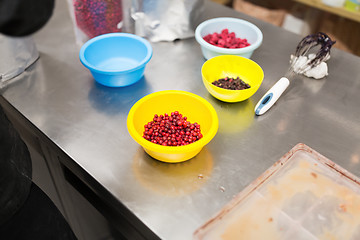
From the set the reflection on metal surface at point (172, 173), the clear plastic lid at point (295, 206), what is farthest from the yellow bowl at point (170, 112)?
the clear plastic lid at point (295, 206)

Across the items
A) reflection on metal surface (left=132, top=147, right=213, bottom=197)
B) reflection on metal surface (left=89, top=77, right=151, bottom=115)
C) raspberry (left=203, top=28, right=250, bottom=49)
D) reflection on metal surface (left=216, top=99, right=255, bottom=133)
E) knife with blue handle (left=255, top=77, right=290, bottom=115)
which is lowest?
reflection on metal surface (left=132, top=147, right=213, bottom=197)

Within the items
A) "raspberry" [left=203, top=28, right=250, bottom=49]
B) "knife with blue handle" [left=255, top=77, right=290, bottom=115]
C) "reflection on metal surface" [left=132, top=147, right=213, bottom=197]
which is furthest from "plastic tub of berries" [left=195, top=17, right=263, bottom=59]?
"reflection on metal surface" [left=132, top=147, right=213, bottom=197]

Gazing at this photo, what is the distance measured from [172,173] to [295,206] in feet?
0.86

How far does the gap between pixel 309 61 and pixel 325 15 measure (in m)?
1.29

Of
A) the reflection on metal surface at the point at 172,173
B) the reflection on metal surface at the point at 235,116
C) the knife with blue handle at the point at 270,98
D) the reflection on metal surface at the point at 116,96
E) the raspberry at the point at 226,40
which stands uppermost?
the raspberry at the point at 226,40

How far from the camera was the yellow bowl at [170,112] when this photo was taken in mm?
686

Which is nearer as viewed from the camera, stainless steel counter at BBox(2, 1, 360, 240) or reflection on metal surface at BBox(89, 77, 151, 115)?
stainless steel counter at BBox(2, 1, 360, 240)

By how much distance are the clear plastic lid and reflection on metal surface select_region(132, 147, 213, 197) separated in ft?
0.35

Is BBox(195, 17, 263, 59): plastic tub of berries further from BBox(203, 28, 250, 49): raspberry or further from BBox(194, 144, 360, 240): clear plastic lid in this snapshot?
BBox(194, 144, 360, 240): clear plastic lid

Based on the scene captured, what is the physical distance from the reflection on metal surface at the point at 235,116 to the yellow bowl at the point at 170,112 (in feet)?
0.24

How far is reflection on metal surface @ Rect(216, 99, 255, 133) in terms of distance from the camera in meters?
0.84

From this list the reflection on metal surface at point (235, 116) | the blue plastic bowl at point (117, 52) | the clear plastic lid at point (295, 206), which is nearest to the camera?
the clear plastic lid at point (295, 206)

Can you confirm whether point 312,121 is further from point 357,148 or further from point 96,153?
point 96,153

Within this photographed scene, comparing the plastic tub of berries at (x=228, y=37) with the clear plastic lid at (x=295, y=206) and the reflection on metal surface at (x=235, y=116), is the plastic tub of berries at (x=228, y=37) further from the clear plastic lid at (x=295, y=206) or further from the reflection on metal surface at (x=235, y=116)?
the clear plastic lid at (x=295, y=206)
